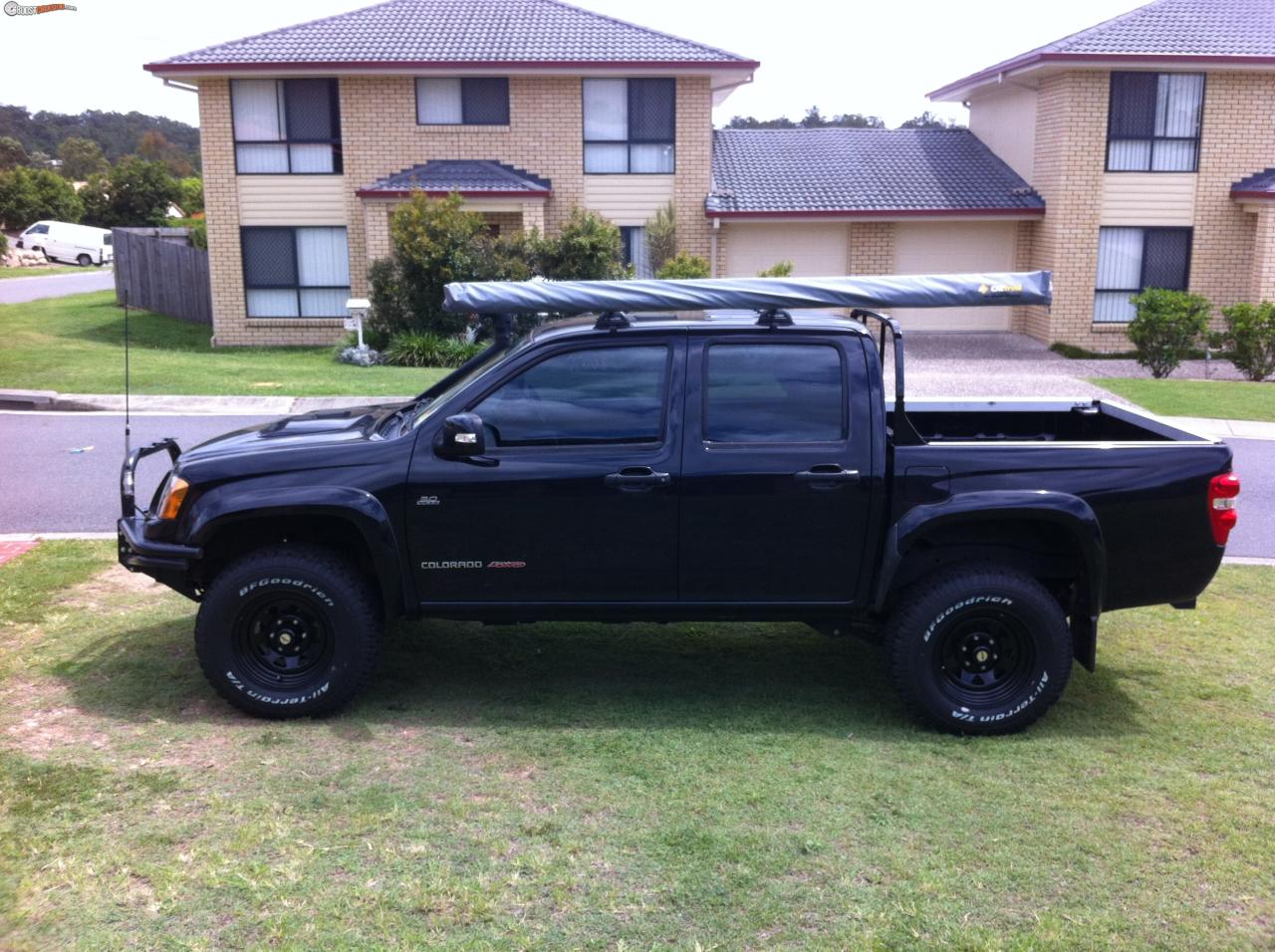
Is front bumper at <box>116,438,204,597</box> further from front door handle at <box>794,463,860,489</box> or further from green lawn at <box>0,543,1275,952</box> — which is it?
front door handle at <box>794,463,860,489</box>

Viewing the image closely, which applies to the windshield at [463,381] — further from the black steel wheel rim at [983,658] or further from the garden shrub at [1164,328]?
the garden shrub at [1164,328]

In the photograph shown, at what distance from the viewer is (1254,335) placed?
71.5 ft

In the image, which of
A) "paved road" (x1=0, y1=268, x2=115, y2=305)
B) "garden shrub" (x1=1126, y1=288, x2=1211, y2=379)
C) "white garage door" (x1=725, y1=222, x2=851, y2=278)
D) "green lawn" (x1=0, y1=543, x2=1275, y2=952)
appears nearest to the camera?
"green lawn" (x1=0, y1=543, x2=1275, y2=952)

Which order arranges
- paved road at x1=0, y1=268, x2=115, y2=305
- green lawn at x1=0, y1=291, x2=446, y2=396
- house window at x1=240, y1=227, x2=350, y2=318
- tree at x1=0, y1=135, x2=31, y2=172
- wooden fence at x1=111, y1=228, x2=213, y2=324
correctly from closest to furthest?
green lawn at x1=0, y1=291, x2=446, y2=396 < house window at x1=240, y1=227, x2=350, y2=318 < wooden fence at x1=111, y1=228, x2=213, y2=324 < paved road at x1=0, y1=268, x2=115, y2=305 < tree at x1=0, y1=135, x2=31, y2=172

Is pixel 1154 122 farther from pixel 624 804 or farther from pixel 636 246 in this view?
pixel 624 804

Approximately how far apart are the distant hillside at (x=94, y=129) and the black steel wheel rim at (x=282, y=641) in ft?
290

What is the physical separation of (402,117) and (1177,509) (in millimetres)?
22906

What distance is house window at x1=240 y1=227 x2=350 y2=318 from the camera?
89.2ft

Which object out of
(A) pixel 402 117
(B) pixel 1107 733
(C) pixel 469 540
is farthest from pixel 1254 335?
(C) pixel 469 540

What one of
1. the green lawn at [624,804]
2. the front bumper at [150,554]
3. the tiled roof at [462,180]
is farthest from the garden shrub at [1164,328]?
the front bumper at [150,554]

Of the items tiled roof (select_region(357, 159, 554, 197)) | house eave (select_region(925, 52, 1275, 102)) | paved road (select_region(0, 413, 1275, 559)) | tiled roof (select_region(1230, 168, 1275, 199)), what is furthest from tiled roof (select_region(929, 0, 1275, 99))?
paved road (select_region(0, 413, 1275, 559))

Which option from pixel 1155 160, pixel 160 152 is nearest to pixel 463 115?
pixel 1155 160

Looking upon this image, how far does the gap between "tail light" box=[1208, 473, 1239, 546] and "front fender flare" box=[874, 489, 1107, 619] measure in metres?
0.53

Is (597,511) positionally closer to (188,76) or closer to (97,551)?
(97,551)
